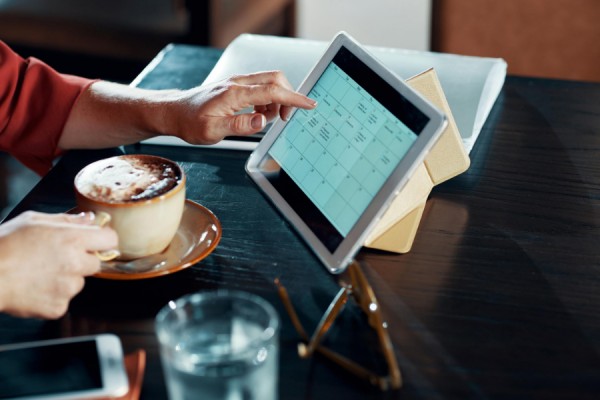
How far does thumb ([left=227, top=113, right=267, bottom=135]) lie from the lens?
1.04 metres

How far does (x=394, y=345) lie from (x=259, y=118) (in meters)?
0.37

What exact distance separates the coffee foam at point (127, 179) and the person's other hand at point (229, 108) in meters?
0.15

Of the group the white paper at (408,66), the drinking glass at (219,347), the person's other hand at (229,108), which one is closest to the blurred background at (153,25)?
the white paper at (408,66)

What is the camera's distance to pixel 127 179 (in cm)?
88

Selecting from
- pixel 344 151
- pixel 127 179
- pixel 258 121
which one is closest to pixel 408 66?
pixel 258 121

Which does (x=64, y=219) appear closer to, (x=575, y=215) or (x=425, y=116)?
(x=425, y=116)

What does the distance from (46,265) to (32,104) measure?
1.49 feet

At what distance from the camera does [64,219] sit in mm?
826

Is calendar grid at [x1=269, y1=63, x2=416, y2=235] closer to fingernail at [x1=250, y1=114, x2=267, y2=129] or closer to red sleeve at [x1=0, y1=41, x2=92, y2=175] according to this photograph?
fingernail at [x1=250, y1=114, x2=267, y2=129]

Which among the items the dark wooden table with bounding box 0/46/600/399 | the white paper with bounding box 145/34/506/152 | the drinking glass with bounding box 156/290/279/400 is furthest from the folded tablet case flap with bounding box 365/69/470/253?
the drinking glass with bounding box 156/290/279/400

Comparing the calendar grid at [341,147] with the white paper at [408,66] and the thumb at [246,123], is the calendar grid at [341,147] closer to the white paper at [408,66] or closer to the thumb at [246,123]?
the thumb at [246,123]

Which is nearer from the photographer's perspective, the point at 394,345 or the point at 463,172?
the point at 394,345

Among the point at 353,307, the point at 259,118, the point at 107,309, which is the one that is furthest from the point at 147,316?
the point at 259,118

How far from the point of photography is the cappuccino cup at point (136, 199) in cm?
84
